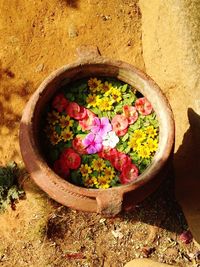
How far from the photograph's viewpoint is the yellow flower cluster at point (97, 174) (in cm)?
352

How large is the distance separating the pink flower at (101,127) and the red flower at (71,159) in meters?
0.22

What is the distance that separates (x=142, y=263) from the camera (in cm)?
370

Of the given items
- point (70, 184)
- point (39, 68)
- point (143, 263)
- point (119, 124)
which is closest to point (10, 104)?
point (39, 68)

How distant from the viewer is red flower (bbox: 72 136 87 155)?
3588 millimetres

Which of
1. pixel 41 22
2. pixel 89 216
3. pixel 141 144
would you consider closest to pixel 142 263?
pixel 89 216

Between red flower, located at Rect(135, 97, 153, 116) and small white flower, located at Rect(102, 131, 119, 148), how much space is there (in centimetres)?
26

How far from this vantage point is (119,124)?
12.0ft

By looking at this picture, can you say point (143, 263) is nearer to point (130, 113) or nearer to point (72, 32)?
point (130, 113)

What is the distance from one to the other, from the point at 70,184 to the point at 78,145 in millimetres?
470

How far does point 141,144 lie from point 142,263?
0.87 m

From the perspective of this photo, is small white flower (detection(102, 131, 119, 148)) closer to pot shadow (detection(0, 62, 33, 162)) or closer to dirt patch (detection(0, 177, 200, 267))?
dirt patch (detection(0, 177, 200, 267))

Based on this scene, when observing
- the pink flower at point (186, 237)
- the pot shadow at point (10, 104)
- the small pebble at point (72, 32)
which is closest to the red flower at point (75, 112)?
the pot shadow at point (10, 104)

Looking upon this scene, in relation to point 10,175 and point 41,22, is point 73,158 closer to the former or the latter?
point 10,175

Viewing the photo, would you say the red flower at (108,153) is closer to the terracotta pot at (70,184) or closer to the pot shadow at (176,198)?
the terracotta pot at (70,184)
